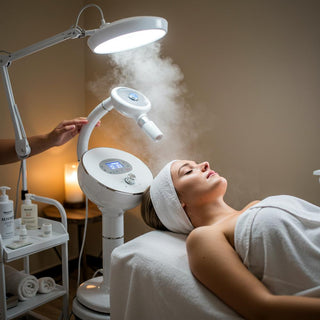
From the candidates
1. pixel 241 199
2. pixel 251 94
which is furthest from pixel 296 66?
pixel 241 199

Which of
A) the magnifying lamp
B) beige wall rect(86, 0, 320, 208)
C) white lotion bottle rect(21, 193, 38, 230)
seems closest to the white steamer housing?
the magnifying lamp

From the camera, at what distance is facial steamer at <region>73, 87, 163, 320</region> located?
52.8 inches

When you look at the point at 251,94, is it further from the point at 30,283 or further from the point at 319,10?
the point at 30,283

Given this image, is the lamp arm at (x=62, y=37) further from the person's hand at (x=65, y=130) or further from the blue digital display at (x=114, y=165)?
the blue digital display at (x=114, y=165)

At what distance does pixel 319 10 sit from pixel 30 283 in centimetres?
191

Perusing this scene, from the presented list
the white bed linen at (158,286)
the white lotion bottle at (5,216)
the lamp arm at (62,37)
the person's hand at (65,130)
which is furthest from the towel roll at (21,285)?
the lamp arm at (62,37)

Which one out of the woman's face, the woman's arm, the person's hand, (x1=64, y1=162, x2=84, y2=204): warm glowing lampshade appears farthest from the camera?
(x1=64, y1=162, x2=84, y2=204): warm glowing lampshade

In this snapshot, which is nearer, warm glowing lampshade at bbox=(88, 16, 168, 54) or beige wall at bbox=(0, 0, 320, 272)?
warm glowing lampshade at bbox=(88, 16, 168, 54)

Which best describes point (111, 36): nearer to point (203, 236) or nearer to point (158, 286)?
point (203, 236)

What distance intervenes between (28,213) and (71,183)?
766 mm

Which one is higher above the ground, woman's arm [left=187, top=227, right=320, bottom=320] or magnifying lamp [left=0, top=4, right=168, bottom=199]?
magnifying lamp [left=0, top=4, right=168, bottom=199]

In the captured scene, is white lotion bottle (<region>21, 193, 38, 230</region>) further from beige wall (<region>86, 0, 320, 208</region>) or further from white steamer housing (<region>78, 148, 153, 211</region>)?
beige wall (<region>86, 0, 320, 208</region>)

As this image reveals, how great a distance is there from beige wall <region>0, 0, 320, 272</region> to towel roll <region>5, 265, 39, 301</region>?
0.81 m

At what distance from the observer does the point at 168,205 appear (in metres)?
1.31
